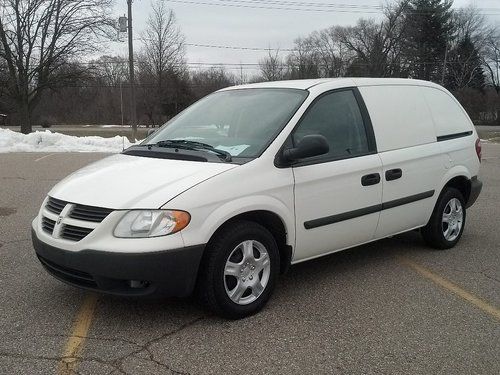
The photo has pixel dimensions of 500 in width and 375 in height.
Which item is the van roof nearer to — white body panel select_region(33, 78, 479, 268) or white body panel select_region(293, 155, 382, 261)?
white body panel select_region(33, 78, 479, 268)

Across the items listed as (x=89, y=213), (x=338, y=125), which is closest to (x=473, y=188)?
(x=338, y=125)

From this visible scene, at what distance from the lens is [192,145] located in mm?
4395

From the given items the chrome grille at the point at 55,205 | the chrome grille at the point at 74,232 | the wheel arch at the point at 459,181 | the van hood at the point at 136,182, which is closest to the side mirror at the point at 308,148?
the van hood at the point at 136,182

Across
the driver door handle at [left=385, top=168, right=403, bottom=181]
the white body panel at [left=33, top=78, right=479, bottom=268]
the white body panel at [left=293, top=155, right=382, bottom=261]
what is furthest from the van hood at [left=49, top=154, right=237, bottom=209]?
the driver door handle at [left=385, top=168, right=403, bottom=181]

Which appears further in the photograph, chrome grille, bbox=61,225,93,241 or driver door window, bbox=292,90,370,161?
driver door window, bbox=292,90,370,161

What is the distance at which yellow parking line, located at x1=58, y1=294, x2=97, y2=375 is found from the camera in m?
3.19

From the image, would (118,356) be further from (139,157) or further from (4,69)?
(4,69)

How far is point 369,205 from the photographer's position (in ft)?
15.4

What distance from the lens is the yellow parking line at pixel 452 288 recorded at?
411 cm

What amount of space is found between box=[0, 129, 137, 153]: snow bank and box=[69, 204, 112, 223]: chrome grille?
15.2 meters

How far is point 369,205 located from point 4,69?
32.4 metres

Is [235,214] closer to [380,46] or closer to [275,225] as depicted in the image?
[275,225]

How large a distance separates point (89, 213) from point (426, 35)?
2665 inches

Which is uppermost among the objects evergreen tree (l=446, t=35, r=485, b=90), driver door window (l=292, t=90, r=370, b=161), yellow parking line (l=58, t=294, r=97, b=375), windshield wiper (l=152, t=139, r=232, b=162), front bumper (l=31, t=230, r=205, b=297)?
evergreen tree (l=446, t=35, r=485, b=90)
